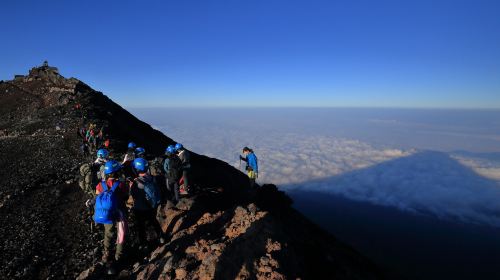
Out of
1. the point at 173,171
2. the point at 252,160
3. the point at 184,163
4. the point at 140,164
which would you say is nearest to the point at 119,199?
the point at 140,164

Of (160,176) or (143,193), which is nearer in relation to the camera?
(143,193)

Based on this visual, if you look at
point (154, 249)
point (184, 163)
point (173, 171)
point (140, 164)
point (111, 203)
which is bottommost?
point (154, 249)

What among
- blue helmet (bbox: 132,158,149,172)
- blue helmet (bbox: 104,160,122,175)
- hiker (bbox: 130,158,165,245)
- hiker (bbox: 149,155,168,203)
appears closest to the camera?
blue helmet (bbox: 104,160,122,175)

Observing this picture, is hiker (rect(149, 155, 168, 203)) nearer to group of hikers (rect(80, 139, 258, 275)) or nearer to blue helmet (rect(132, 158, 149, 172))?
group of hikers (rect(80, 139, 258, 275))

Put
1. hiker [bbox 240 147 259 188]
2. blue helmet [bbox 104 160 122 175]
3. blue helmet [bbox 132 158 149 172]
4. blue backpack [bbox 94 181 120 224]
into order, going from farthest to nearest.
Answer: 1. hiker [bbox 240 147 259 188]
2. blue helmet [bbox 132 158 149 172]
3. blue helmet [bbox 104 160 122 175]
4. blue backpack [bbox 94 181 120 224]

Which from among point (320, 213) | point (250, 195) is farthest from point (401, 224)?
point (250, 195)

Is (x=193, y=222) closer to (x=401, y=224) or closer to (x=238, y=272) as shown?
(x=238, y=272)

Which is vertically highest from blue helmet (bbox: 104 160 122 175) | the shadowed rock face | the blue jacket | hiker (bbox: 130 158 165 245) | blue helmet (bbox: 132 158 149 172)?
blue helmet (bbox: 104 160 122 175)

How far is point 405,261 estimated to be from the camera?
99625 mm

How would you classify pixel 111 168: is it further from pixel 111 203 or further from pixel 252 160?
pixel 252 160

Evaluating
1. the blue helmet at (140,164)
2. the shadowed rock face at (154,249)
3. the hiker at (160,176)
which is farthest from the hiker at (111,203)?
the hiker at (160,176)

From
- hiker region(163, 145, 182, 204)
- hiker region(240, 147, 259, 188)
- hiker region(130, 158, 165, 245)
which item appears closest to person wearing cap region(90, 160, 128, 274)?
hiker region(130, 158, 165, 245)

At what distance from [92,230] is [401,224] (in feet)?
564

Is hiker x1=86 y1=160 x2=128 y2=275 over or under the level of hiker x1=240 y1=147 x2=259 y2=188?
over
